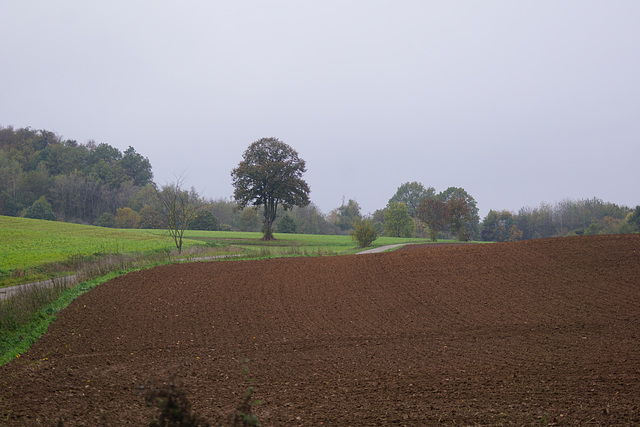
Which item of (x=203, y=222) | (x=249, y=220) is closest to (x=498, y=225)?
(x=249, y=220)

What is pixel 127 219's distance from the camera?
71125 mm

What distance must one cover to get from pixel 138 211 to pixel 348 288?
72.0 m

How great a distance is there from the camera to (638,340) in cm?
839

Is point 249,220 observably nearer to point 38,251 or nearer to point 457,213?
point 457,213

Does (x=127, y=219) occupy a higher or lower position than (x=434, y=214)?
lower

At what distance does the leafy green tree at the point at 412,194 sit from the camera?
282 feet

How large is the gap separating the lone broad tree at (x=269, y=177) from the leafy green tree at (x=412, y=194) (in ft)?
135

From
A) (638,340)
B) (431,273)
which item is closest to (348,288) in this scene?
(431,273)

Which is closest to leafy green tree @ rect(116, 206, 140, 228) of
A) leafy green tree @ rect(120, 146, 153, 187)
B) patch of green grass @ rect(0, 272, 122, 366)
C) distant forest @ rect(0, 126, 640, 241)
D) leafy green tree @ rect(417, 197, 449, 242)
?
distant forest @ rect(0, 126, 640, 241)

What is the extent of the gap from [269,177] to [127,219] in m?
34.8

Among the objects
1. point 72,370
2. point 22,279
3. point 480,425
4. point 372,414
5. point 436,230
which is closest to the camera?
point 480,425

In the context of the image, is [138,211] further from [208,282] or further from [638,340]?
[638,340]

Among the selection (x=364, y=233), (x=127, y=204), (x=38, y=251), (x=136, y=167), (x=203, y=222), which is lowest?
(x=38, y=251)

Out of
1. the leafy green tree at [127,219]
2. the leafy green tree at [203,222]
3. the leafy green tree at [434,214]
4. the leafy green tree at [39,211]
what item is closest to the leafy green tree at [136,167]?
the leafy green tree at [127,219]
